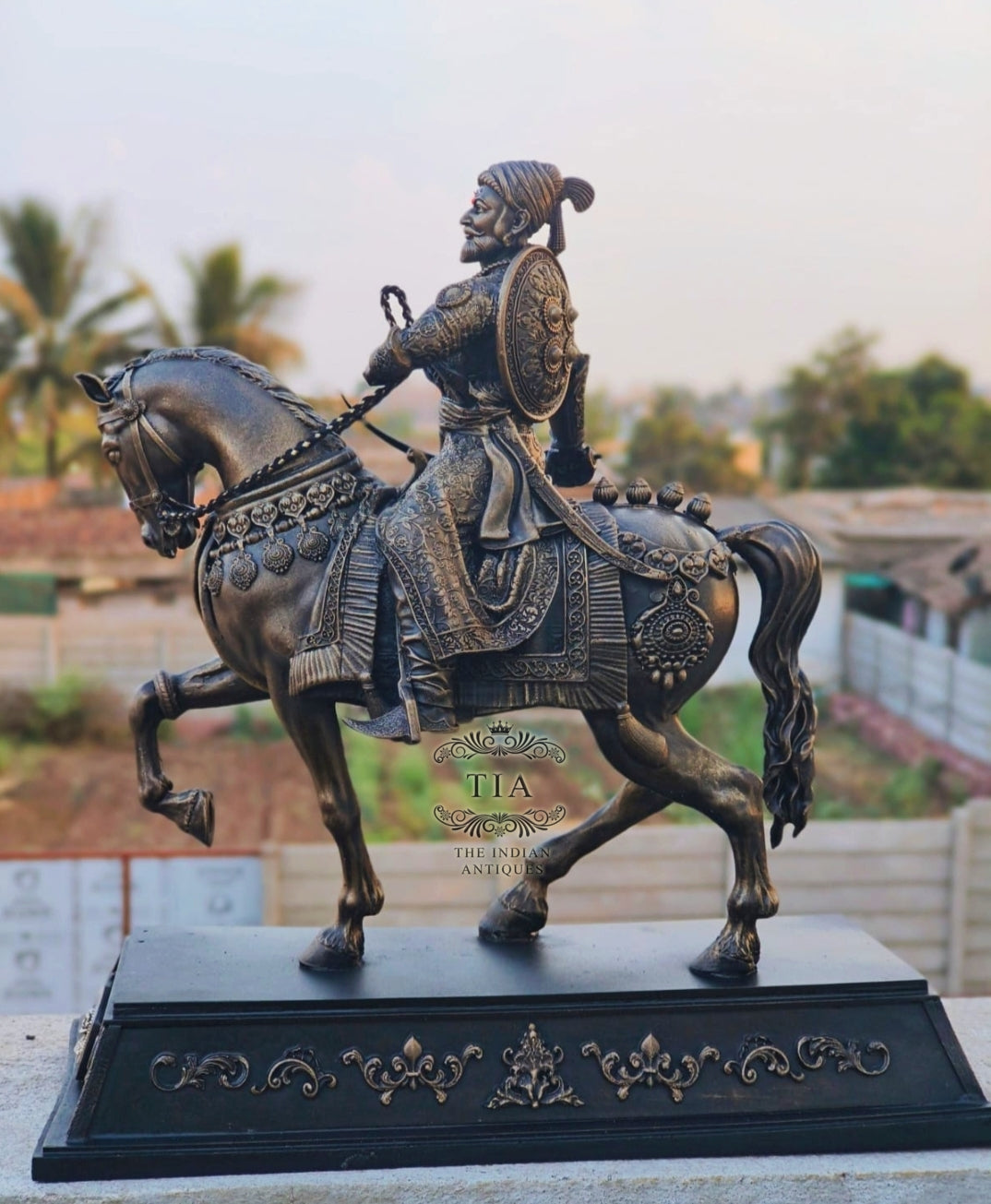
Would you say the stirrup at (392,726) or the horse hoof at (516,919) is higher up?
the stirrup at (392,726)

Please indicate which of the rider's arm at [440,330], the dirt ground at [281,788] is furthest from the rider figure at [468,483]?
the dirt ground at [281,788]

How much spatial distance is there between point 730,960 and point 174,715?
172 cm

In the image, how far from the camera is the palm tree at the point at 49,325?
18594 mm

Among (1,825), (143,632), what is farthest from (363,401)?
(143,632)

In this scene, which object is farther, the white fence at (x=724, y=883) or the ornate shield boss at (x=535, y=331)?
the white fence at (x=724, y=883)

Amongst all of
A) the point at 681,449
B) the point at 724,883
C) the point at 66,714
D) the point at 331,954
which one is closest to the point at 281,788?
the point at 66,714

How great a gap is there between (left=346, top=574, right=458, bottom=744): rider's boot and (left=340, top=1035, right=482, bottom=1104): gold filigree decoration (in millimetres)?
813

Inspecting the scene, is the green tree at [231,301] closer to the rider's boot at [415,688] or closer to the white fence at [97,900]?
the white fence at [97,900]

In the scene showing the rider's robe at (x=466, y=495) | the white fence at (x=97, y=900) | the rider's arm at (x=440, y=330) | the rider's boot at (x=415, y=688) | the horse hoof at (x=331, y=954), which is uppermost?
the rider's arm at (x=440, y=330)

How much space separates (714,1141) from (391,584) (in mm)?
1683

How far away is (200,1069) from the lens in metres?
3.69

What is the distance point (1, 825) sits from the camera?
1360 centimetres

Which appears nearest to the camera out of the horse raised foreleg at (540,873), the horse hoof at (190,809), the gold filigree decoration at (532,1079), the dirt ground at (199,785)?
the gold filigree decoration at (532,1079)

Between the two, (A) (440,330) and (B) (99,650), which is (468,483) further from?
(B) (99,650)
